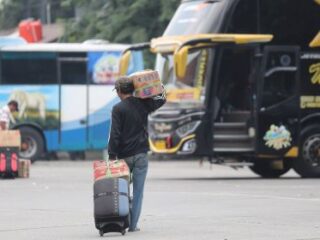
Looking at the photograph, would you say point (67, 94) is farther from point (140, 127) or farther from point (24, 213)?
point (140, 127)

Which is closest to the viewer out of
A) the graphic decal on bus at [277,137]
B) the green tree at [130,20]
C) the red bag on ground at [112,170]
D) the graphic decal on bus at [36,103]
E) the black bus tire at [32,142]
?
the red bag on ground at [112,170]

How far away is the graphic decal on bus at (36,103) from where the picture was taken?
111ft

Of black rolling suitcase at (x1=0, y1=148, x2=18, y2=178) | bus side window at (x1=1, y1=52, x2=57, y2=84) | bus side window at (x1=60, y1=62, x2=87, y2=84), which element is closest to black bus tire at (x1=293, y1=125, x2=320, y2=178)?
black rolling suitcase at (x1=0, y1=148, x2=18, y2=178)

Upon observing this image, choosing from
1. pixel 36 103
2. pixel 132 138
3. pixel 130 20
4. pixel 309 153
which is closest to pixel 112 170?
pixel 132 138

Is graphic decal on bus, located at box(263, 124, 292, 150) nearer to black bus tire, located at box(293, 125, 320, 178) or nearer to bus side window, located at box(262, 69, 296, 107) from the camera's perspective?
black bus tire, located at box(293, 125, 320, 178)

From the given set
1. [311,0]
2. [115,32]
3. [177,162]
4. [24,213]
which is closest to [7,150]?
[311,0]

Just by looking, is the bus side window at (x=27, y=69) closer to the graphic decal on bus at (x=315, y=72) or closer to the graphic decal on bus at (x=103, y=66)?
the graphic decal on bus at (x=103, y=66)

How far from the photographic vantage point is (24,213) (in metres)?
15.7

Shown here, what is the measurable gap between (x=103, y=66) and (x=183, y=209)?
1907 cm

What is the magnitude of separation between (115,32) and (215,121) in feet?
56.5

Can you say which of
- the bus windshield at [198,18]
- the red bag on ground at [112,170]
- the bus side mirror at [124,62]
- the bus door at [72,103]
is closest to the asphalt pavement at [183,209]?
the red bag on ground at [112,170]

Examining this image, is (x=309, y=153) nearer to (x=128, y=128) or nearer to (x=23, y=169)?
(x=23, y=169)

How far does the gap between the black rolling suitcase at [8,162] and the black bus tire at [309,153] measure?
6.01 meters

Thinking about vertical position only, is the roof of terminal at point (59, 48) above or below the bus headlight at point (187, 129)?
above
